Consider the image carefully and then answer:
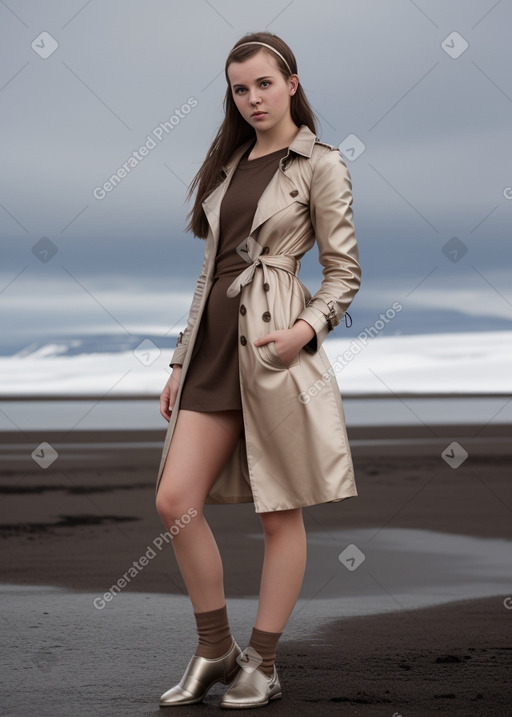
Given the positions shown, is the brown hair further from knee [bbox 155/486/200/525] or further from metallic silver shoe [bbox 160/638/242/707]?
metallic silver shoe [bbox 160/638/242/707]

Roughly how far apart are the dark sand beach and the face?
198 cm

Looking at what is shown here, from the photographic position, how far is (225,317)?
3936 mm

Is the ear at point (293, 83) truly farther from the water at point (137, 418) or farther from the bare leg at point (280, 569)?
the water at point (137, 418)

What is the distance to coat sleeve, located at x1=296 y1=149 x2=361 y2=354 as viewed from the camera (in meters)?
3.83

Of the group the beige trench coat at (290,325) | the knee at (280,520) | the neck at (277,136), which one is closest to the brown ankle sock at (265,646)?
the knee at (280,520)

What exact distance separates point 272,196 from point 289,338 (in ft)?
1.63

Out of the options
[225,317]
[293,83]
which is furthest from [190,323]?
[293,83]

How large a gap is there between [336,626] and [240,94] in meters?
2.42

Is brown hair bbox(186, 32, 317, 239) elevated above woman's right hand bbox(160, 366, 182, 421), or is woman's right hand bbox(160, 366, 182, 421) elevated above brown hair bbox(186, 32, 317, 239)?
brown hair bbox(186, 32, 317, 239)

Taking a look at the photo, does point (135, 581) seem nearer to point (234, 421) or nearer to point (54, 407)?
point (234, 421)

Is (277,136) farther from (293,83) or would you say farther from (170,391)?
(170,391)

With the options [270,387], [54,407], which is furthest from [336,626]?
[54,407]

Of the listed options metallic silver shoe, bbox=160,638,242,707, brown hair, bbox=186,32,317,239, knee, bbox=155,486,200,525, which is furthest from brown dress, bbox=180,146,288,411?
metallic silver shoe, bbox=160,638,242,707

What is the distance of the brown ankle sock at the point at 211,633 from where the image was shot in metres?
3.89
